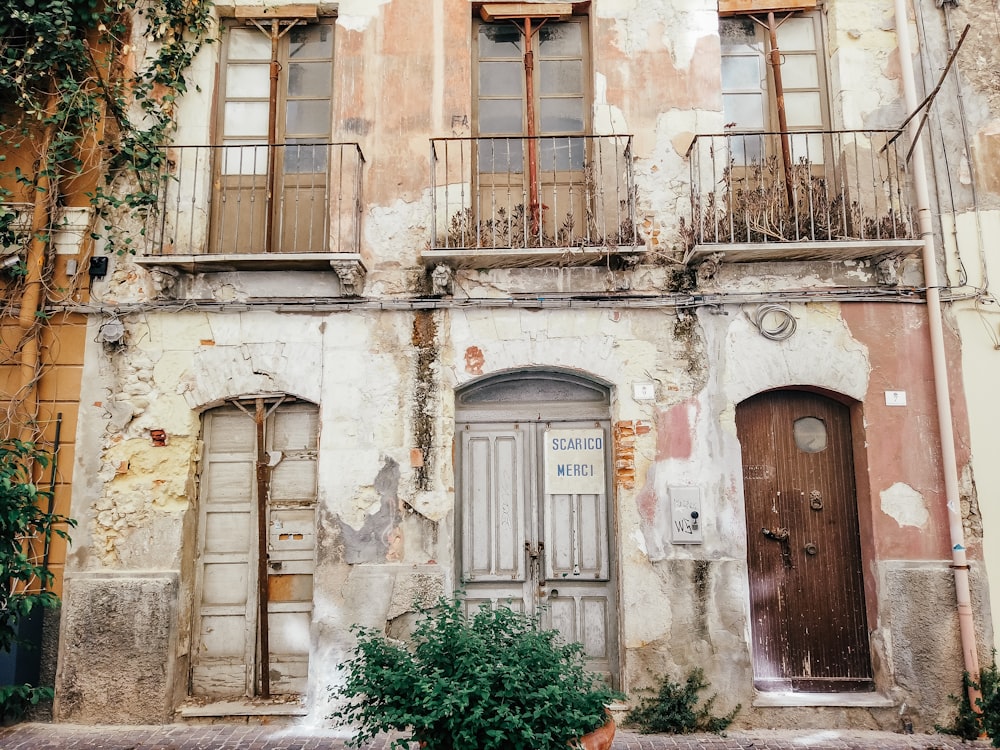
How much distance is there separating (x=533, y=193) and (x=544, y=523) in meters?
2.91

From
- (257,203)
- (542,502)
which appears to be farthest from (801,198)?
(257,203)

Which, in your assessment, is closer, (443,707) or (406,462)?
(443,707)

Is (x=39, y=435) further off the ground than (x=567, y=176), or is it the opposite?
(x=567, y=176)

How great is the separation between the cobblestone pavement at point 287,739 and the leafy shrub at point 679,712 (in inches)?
2.7

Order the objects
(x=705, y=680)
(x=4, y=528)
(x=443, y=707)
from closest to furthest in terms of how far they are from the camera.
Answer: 1. (x=443, y=707)
2. (x=4, y=528)
3. (x=705, y=680)

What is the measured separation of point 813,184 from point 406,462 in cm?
426

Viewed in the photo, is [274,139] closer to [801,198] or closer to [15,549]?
[15,549]

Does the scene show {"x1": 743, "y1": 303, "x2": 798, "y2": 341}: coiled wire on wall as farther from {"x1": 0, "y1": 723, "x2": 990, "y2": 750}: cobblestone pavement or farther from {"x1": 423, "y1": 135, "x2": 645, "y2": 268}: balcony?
{"x1": 0, "y1": 723, "x2": 990, "y2": 750}: cobblestone pavement

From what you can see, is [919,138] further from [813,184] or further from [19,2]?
[19,2]

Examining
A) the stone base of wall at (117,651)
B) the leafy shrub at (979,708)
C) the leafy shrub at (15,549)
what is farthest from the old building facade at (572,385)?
the leafy shrub at (15,549)

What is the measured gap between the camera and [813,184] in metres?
6.35

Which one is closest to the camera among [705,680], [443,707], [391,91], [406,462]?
[443,707]

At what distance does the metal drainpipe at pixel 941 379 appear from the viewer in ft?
18.4

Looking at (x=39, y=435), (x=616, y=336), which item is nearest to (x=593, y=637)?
(x=616, y=336)
